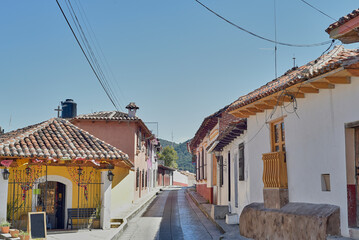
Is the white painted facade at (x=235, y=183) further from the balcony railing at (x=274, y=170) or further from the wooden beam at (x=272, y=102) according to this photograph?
the wooden beam at (x=272, y=102)

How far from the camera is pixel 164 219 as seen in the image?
18344 millimetres

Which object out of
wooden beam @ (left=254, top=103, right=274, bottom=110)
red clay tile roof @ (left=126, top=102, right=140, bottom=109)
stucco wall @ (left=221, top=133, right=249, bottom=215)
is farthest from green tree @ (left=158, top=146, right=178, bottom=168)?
wooden beam @ (left=254, top=103, right=274, bottom=110)

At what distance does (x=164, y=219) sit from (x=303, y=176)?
10.1 m

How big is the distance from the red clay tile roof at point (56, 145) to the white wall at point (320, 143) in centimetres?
618

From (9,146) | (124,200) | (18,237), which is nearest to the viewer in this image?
(18,237)

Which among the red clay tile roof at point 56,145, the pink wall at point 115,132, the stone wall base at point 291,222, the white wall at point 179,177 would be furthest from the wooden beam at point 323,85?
the white wall at point 179,177

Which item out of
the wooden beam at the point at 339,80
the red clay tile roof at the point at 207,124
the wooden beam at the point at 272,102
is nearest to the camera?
the wooden beam at the point at 339,80

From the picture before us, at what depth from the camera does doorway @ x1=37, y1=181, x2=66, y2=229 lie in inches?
574

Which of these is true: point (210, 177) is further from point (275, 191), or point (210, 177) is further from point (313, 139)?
point (313, 139)

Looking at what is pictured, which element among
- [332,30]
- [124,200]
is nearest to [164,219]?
[124,200]

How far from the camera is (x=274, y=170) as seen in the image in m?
10.6

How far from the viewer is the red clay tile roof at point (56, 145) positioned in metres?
12.8

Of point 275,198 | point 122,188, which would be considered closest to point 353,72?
point 275,198

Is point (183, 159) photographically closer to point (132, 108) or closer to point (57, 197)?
point (132, 108)
